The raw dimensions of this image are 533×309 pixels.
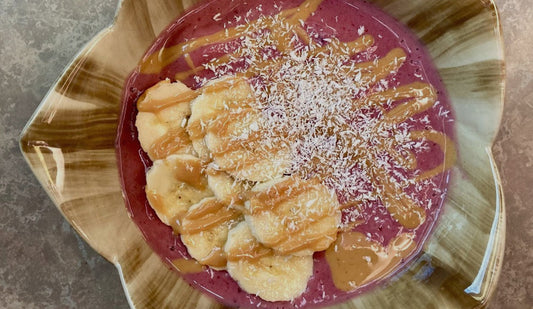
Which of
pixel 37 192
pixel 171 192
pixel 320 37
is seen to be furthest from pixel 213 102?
pixel 37 192

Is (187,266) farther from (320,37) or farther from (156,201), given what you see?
(320,37)

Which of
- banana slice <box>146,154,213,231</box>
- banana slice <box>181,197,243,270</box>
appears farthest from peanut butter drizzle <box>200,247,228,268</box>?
banana slice <box>146,154,213,231</box>

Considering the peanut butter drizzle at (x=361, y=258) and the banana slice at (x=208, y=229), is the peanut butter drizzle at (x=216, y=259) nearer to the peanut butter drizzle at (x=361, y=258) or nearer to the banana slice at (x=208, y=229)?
the banana slice at (x=208, y=229)

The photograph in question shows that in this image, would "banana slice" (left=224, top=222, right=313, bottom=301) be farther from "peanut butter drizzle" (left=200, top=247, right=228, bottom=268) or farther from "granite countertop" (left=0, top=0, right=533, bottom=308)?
"granite countertop" (left=0, top=0, right=533, bottom=308)

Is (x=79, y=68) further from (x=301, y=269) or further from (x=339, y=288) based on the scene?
(x=339, y=288)

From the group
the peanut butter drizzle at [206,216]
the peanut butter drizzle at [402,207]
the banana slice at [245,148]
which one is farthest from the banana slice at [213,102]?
the peanut butter drizzle at [402,207]

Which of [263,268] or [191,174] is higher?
[191,174]
